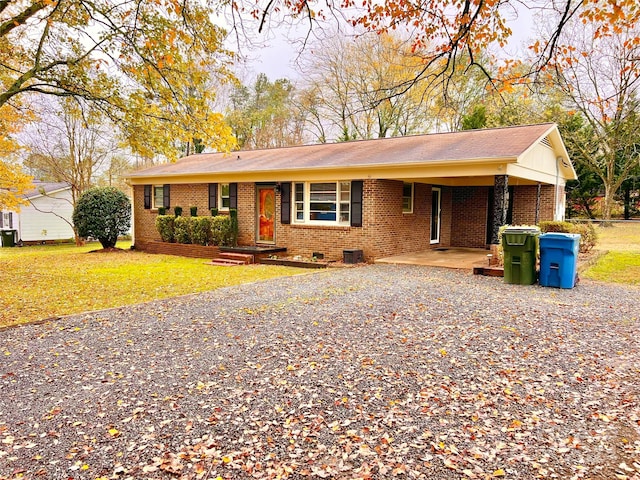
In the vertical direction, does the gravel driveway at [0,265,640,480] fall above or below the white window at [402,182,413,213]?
below

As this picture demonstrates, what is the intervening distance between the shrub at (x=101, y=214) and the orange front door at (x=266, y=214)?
6341 millimetres

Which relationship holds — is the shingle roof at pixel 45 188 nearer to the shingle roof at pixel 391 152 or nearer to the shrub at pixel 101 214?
the shrub at pixel 101 214

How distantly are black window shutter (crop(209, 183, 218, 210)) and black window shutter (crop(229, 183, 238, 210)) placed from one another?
0.70 meters

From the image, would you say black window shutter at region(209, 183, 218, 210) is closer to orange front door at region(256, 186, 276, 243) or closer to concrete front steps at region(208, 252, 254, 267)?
orange front door at region(256, 186, 276, 243)

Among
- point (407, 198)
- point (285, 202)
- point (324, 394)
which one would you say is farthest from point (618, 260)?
point (324, 394)

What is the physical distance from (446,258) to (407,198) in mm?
2175

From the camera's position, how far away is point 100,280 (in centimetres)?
1001

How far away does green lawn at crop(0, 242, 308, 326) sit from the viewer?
7.23m

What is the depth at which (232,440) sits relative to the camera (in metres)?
3.05

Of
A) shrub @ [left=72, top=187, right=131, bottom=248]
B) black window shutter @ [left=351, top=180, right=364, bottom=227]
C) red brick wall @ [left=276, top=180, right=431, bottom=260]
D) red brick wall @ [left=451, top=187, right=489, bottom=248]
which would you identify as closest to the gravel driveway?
red brick wall @ [left=276, top=180, right=431, bottom=260]

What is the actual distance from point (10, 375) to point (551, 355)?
17.3 ft

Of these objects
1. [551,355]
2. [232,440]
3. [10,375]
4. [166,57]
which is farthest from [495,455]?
[166,57]

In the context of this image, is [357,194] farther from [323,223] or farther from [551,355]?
[551,355]

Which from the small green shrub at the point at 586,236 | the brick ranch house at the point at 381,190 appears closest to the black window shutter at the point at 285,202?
the brick ranch house at the point at 381,190
